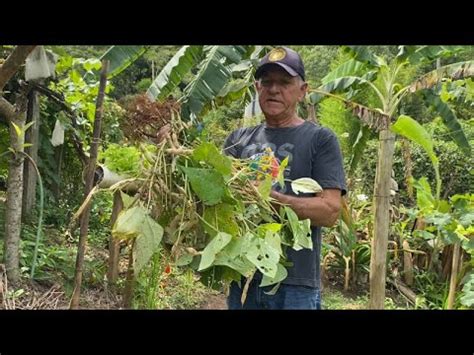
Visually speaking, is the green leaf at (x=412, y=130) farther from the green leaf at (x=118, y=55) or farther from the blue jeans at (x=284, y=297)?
the blue jeans at (x=284, y=297)

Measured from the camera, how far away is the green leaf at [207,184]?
1143 mm

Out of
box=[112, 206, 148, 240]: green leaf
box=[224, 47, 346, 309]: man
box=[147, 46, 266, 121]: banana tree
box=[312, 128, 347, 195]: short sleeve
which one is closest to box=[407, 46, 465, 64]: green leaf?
box=[147, 46, 266, 121]: banana tree

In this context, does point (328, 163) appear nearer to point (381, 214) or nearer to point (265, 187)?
point (265, 187)

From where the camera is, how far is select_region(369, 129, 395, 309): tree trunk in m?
3.71

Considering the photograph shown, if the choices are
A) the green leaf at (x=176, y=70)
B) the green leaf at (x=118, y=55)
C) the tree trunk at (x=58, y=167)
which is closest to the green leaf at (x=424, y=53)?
the green leaf at (x=176, y=70)

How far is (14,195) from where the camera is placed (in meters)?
2.94

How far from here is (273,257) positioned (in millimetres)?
1089

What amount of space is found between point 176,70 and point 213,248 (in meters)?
2.36

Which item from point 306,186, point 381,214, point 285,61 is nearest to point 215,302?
point 381,214

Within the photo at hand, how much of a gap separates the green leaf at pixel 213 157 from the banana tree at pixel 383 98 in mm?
2614

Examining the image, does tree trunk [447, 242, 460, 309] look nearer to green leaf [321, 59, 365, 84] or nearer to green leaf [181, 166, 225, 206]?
green leaf [321, 59, 365, 84]
